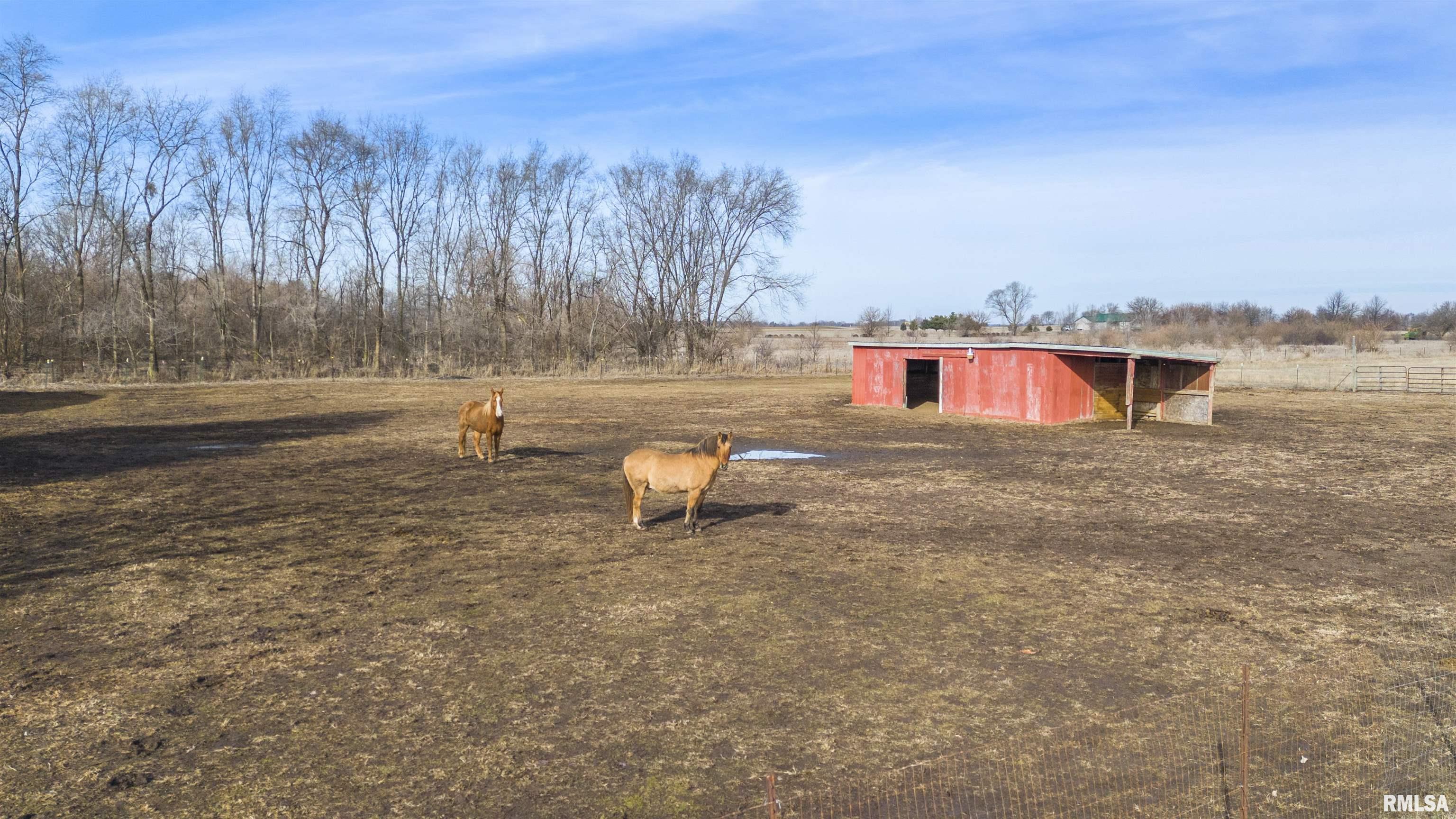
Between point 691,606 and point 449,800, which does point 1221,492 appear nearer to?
point 691,606

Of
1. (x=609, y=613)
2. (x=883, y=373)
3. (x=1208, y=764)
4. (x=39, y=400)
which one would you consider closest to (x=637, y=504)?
(x=609, y=613)

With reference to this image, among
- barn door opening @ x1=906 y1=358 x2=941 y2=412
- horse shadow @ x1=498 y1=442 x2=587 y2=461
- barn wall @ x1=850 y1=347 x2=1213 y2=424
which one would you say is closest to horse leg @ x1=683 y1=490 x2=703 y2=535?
horse shadow @ x1=498 y1=442 x2=587 y2=461

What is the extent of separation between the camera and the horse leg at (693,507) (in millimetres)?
10445

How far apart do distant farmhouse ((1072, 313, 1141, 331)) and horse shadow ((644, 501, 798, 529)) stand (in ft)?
297

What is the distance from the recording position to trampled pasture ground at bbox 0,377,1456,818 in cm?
503

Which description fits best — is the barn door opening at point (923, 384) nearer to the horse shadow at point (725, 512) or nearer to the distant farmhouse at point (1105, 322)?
the horse shadow at point (725, 512)

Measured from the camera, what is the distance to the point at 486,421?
16.0 metres

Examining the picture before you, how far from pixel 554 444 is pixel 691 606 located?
39.2 feet

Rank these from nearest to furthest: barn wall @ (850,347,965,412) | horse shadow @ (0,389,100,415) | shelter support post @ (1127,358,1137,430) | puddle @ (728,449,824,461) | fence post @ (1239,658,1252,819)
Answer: fence post @ (1239,658,1252,819)
puddle @ (728,449,824,461)
shelter support post @ (1127,358,1137,430)
horse shadow @ (0,389,100,415)
barn wall @ (850,347,965,412)

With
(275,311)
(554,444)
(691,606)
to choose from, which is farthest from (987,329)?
(691,606)

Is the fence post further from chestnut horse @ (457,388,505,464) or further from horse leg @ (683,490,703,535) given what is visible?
chestnut horse @ (457,388,505,464)

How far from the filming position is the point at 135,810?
446 cm

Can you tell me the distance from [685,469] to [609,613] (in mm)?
2910


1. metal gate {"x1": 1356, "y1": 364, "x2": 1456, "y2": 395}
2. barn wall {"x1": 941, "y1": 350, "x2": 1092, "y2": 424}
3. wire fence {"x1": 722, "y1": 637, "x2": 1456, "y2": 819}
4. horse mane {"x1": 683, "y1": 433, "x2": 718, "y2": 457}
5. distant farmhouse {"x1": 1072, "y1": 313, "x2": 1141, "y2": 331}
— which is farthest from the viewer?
distant farmhouse {"x1": 1072, "y1": 313, "x2": 1141, "y2": 331}
